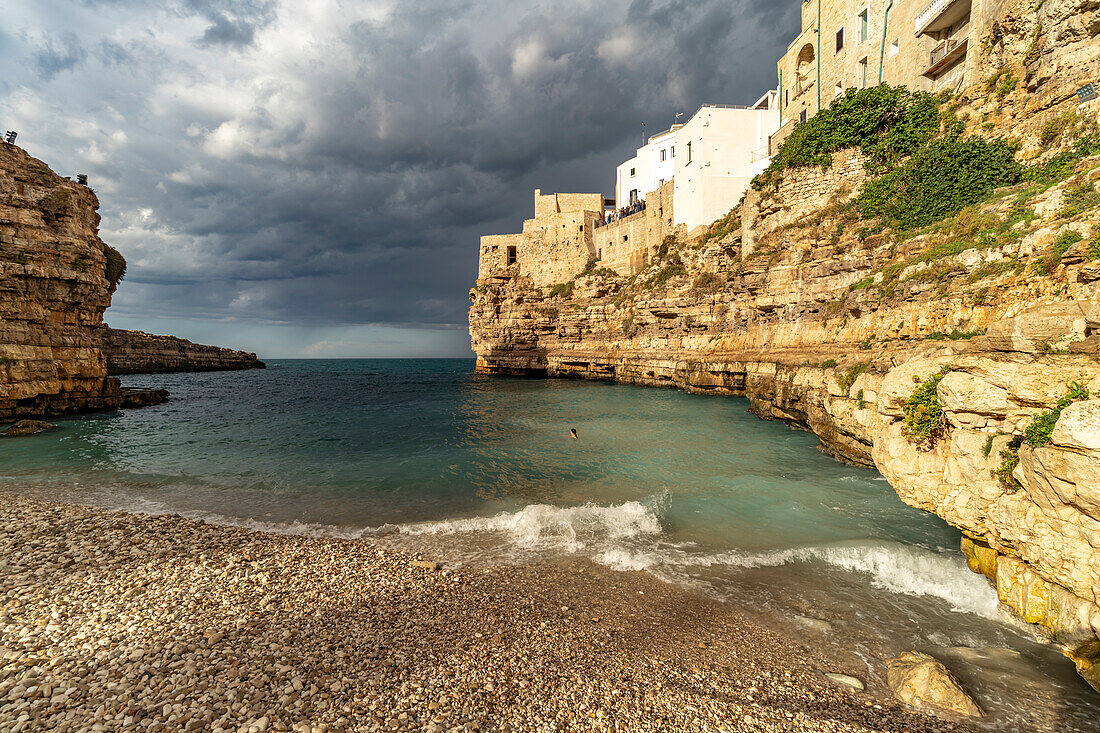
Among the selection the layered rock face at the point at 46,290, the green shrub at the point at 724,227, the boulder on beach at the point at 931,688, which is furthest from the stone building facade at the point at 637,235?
the layered rock face at the point at 46,290

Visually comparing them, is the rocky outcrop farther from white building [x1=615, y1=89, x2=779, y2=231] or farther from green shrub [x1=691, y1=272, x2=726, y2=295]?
white building [x1=615, y1=89, x2=779, y2=231]

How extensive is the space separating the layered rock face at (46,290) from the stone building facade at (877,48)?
5276cm

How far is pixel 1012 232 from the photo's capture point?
11938 millimetres

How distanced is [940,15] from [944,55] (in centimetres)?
275

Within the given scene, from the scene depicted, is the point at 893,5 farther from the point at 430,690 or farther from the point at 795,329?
the point at 430,690

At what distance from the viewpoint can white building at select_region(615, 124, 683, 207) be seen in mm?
51756

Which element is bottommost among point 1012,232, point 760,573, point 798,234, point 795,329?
point 760,573

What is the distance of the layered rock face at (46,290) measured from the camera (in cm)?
2222

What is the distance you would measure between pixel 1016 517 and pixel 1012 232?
11.7 meters

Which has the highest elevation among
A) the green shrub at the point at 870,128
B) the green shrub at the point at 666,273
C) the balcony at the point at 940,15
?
the balcony at the point at 940,15

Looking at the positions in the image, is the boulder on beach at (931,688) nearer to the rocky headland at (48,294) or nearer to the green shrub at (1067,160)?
the green shrub at (1067,160)

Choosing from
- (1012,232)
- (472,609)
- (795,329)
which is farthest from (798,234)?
(472,609)

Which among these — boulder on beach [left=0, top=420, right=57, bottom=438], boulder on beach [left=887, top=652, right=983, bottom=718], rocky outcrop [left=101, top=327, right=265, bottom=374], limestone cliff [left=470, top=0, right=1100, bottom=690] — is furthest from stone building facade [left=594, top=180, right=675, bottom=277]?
rocky outcrop [left=101, top=327, right=265, bottom=374]

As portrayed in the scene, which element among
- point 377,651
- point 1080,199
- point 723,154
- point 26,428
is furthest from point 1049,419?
point 723,154
